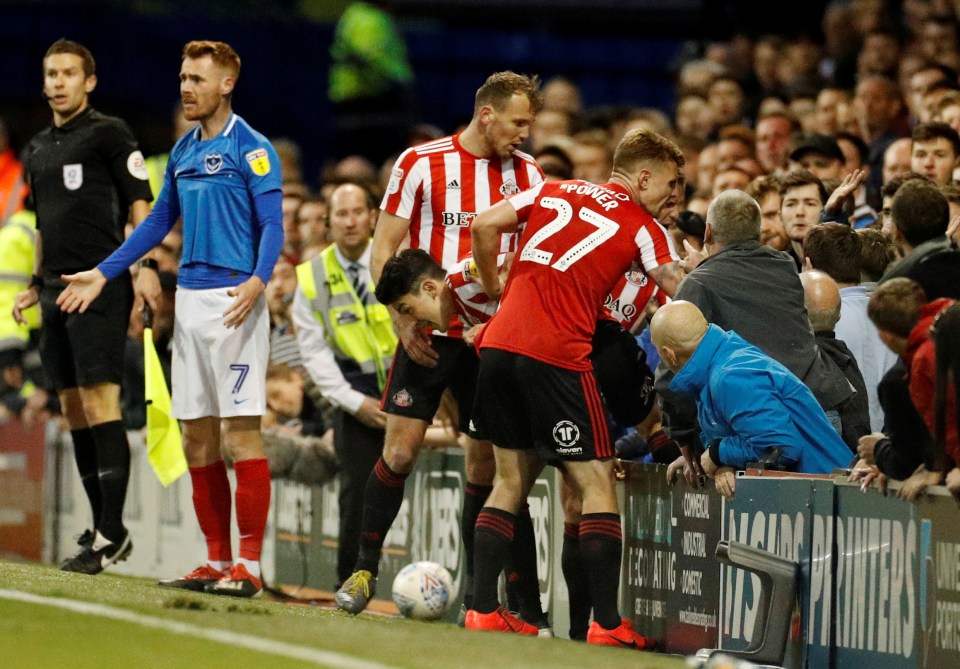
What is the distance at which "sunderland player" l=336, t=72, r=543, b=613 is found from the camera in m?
7.18

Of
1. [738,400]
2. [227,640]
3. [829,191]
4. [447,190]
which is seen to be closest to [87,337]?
[447,190]

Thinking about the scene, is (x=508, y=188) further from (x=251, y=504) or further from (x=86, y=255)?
(x=86, y=255)

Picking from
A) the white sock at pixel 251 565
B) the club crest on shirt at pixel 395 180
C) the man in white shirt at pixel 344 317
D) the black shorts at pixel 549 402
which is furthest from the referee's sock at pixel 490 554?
the man in white shirt at pixel 344 317

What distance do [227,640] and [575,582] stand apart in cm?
224

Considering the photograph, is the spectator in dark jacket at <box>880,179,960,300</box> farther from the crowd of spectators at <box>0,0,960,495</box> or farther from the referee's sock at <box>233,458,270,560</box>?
the referee's sock at <box>233,458,270,560</box>

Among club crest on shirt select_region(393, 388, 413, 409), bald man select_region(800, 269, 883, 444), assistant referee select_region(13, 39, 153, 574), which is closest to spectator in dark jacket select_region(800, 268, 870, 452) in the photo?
bald man select_region(800, 269, 883, 444)

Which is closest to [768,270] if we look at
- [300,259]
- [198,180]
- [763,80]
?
[198,180]

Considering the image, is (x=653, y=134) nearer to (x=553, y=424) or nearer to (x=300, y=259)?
(x=553, y=424)

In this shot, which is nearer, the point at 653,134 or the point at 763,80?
the point at 653,134

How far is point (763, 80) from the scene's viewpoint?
13.7 metres

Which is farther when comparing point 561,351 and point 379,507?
point 379,507

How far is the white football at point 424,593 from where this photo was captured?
762 centimetres

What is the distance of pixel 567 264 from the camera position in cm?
650

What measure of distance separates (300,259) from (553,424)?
5466mm
